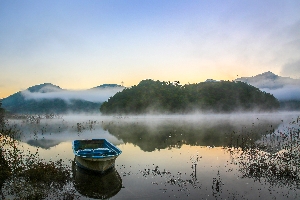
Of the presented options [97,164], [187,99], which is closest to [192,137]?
[97,164]

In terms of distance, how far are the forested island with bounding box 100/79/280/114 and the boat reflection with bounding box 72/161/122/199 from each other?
99.5 metres

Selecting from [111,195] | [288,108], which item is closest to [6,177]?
[111,195]

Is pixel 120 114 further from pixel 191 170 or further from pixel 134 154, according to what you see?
pixel 191 170

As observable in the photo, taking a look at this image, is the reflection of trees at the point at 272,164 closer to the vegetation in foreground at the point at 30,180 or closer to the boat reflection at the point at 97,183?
the boat reflection at the point at 97,183

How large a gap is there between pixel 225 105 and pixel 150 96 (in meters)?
37.7

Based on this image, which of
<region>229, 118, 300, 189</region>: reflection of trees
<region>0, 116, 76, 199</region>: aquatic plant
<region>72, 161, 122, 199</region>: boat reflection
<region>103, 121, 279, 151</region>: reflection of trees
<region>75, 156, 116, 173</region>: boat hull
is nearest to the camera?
<region>0, 116, 76, 199</region>: aquatic plant

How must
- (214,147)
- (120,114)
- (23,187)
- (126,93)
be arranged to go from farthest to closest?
(126,93)
(120,114)
(214,147)
(23,187)

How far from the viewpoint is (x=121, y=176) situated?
57.4 feet

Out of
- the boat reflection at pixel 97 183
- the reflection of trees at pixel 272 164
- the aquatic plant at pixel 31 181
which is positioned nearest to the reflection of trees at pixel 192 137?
the reflection of trees at pixel 272 164

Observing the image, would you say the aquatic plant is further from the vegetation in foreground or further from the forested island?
the forested island

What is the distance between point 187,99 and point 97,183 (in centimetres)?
10709

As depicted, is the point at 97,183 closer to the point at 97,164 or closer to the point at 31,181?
the point at 97,164

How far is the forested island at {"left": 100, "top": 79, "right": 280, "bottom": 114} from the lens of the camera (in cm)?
11819

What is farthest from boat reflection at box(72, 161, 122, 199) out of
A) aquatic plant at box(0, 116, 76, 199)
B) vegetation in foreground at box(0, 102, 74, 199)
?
vegetation in foreground at box(0, 102, 74, 199)
